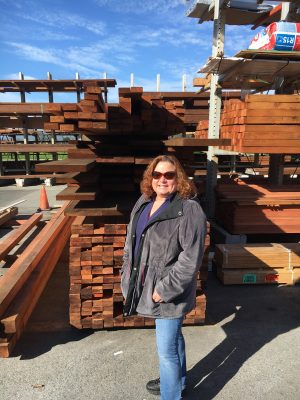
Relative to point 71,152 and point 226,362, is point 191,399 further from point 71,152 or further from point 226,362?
point 71,152

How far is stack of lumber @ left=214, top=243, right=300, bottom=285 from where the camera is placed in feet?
15.3

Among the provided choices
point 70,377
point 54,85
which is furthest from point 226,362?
point 54,85

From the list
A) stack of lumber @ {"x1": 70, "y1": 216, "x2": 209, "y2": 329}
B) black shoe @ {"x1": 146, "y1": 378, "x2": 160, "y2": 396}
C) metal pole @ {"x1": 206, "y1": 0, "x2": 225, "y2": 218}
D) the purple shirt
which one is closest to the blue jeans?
black shoe @ {"x1": 146, "y1": 378, "x2": 160, "y2": 396}

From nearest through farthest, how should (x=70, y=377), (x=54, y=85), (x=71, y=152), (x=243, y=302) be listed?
(x=70, y=377), (x=71, y=152), (x=243, y=302), (x=54, y=85)

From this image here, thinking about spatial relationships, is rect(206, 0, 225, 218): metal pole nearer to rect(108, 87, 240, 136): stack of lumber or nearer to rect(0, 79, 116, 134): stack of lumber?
rect(108, 87, 240, 136): stack of lumber

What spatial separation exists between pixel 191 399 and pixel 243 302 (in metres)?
1.89

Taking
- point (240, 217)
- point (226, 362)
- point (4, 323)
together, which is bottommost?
point (226, 362)

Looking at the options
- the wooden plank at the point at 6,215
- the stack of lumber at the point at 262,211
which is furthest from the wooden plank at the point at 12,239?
the stack of lumber at the point at 262,211

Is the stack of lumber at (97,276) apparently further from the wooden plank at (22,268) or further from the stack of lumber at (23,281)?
the wooden plank at (22,268)

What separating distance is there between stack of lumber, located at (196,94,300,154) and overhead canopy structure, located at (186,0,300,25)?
2.17m

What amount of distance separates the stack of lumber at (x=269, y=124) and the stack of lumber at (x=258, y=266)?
171cm

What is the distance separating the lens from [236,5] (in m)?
6.00

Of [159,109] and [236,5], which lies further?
[236,5]

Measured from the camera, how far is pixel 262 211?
5.56 m
